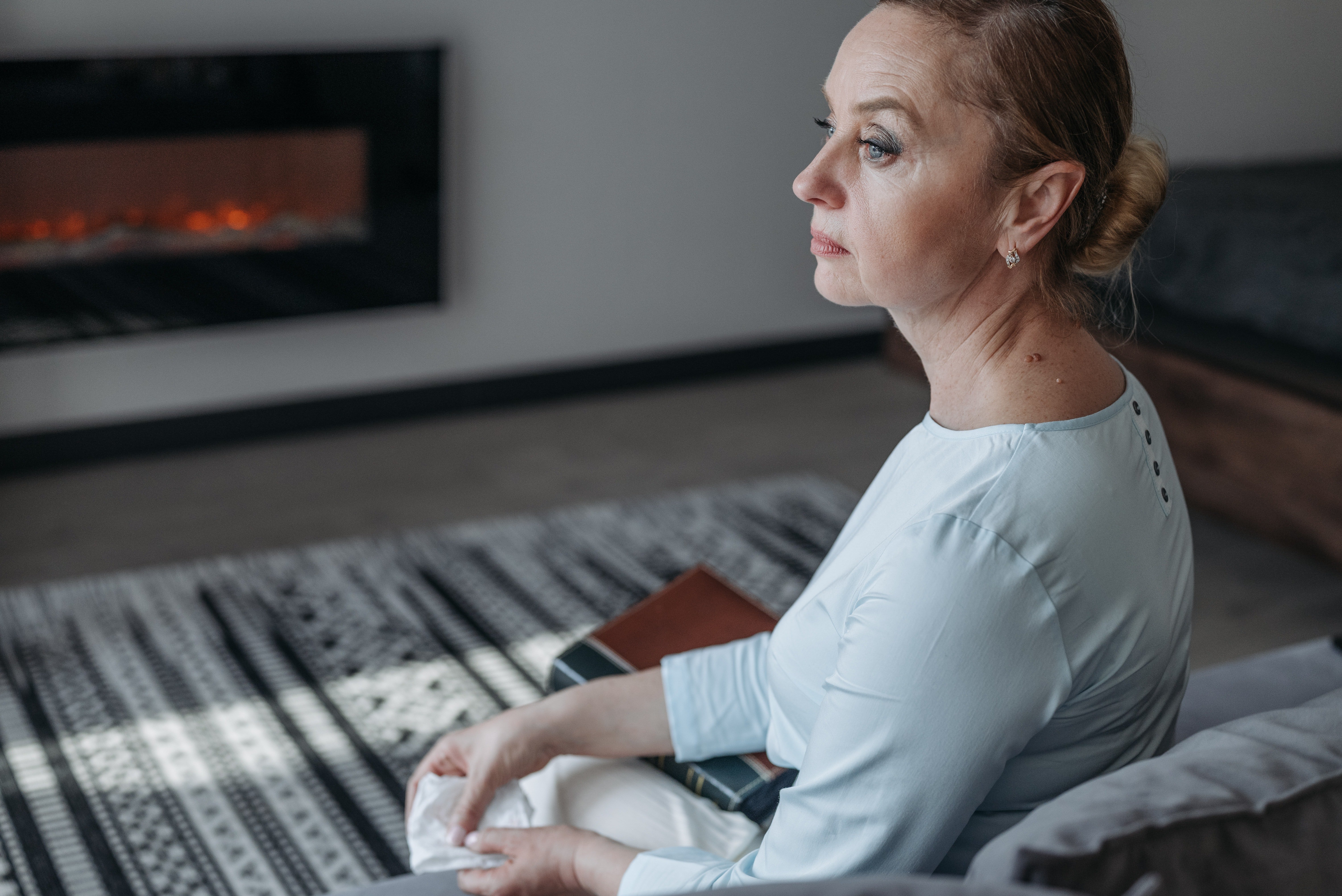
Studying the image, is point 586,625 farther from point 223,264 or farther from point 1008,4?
point 1008,4

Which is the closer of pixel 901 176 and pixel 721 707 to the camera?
pixel 901 176

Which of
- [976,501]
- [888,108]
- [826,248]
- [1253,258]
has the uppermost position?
[888,108]

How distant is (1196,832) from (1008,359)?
1.27 ft

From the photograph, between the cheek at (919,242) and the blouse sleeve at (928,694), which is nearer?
the blouse sleeve at (928,694)

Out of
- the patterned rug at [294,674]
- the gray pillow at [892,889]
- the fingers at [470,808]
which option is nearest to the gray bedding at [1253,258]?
the patterned rug at [294,674]

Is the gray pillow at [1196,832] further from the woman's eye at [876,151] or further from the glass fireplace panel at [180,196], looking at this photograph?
the glass fireplace panel at [180,196]

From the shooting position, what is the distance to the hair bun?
991 mm

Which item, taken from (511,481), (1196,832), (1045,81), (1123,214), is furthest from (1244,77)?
(1196,832)

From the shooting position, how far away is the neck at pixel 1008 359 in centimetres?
96

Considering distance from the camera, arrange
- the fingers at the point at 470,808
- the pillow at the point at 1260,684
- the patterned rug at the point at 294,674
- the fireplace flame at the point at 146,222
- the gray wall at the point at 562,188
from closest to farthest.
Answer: the fingers at the point at 470,808
the pillow at the point at 1260,684
the patterned rug at the point at 294,674
the fireplace flame at the point at 146,222
the gray wall at the point at 562,188

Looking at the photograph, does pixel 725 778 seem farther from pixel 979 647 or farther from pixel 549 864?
pixel 979 647

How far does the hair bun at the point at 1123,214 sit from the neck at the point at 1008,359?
5 cm

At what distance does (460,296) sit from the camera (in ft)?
11.0

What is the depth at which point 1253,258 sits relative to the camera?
9.64ft
